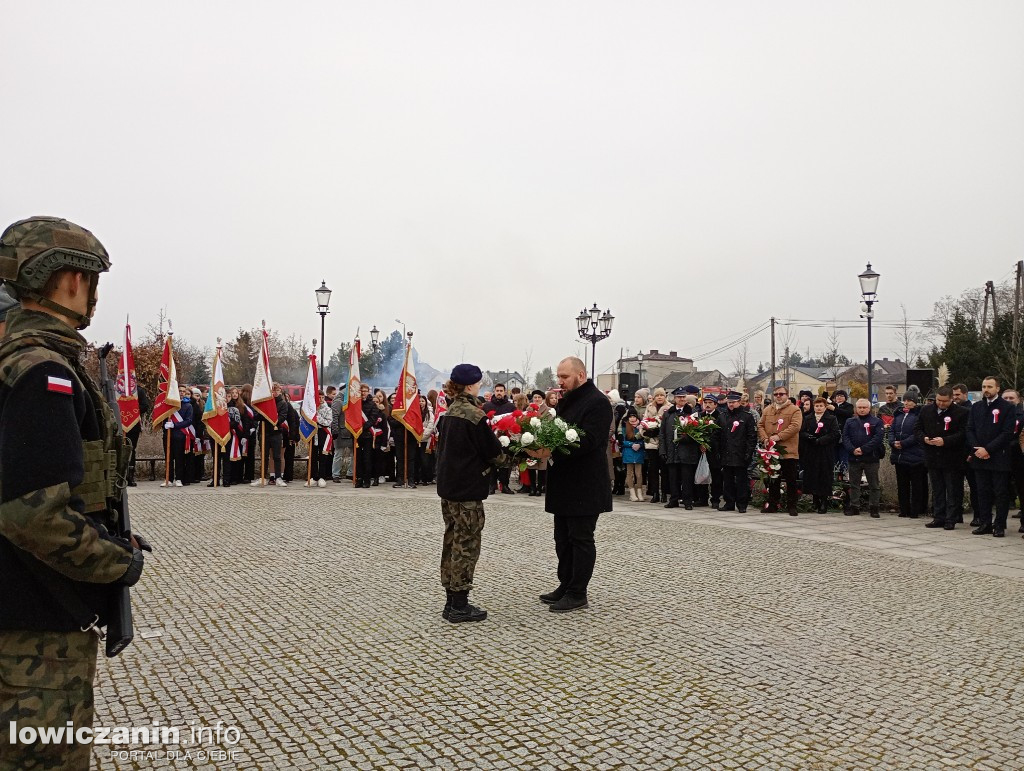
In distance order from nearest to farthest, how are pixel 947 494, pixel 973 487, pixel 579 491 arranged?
pixel 579 491, pixel 947 494, pixel 973 487

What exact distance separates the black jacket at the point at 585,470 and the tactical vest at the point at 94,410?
14.8 feet

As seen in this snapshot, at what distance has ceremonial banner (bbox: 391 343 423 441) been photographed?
17.4 m

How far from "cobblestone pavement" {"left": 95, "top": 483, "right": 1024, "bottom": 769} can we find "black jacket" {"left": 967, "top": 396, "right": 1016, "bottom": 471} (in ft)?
6.70

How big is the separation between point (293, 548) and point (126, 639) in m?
7.30

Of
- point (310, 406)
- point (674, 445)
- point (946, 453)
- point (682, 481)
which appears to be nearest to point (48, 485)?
point (946, 453)

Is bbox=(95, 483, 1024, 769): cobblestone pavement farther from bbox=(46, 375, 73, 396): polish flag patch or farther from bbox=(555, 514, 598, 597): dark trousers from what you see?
bbox=(46, 375, 73, 396): polish flag patch

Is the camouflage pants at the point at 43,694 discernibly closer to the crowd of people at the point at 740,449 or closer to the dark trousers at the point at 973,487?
the crowd of people at the point at 740,449

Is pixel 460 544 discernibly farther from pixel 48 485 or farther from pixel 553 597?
pixel 48 485

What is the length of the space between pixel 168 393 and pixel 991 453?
15.6 metres

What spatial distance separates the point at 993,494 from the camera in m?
11.7

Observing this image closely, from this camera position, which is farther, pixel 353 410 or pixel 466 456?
pixel 353 410

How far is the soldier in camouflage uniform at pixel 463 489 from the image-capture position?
21.2 feet

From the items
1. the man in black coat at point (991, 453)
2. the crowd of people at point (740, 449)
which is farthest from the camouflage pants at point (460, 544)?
the man in black coat at point (991, 453)

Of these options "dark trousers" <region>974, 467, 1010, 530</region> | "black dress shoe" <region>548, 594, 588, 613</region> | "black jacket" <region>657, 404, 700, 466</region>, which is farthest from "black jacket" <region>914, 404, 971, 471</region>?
"black dress shoe" <region>548, 594, 588, 613</region>
